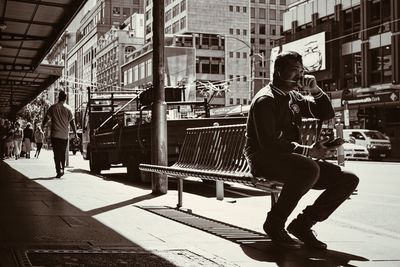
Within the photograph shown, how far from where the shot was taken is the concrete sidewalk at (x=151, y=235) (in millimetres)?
4734

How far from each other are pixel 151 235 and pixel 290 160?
1583 mm

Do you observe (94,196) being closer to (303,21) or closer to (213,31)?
(303,21)

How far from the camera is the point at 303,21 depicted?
2188 inches

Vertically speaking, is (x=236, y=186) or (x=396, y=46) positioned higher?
(x=396, y=46)

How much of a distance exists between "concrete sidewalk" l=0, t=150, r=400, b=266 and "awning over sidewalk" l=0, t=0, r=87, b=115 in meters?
7.38

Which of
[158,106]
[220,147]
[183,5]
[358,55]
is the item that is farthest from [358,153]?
[183,5]

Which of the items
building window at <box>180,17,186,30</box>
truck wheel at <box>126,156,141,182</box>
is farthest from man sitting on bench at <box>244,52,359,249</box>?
building window at <box>180,17,186,30</box>

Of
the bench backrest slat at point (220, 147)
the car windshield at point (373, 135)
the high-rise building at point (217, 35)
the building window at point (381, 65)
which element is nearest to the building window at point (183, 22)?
the high-rise building at point (217, 35)

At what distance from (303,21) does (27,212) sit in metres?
50.8

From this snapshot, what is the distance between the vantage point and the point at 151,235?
5816mm

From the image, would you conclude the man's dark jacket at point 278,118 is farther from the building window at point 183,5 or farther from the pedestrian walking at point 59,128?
the building window at point 183,5

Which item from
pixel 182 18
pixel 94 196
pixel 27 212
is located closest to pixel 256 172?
pixel 27 212

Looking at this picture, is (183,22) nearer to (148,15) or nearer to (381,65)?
(148,15)

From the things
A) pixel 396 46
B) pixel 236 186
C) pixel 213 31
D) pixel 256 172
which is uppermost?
pixel 213 31
